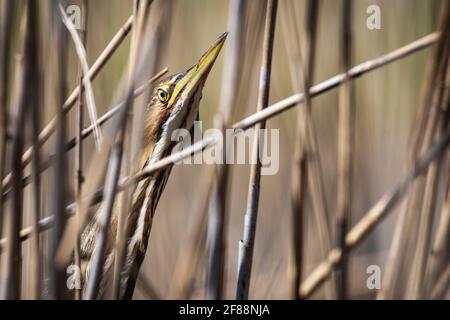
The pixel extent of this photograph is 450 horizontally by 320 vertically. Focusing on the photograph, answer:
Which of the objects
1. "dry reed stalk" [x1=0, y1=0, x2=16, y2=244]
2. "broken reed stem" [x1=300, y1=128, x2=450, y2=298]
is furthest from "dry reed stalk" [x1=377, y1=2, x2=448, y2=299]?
"dry reed stalk" [x1=0, y1=0, x2=16, y2=244]

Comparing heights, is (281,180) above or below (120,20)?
below

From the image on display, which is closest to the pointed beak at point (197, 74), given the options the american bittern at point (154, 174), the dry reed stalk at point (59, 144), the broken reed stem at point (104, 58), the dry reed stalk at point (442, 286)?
the american bittern at point (154, 174)

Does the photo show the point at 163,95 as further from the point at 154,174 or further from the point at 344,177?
the point at 344,177
